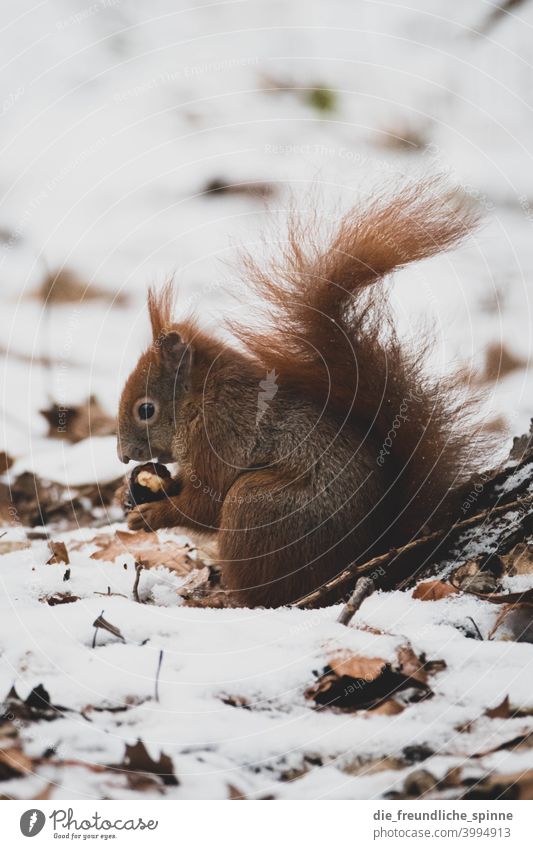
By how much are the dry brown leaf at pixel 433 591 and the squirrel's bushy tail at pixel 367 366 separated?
0.10 metres

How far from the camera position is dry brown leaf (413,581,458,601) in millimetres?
1052

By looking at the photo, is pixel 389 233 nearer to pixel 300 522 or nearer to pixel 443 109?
pixel 443 109

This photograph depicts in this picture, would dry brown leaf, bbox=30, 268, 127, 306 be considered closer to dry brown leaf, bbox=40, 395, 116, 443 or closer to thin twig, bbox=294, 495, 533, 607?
dry brown leaf, bbox=40, 395, 116, 443

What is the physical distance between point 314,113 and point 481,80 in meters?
0.27

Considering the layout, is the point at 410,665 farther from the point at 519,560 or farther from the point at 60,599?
the point at 60,599

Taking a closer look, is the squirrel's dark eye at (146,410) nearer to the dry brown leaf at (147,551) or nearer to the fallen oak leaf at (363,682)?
the dry brown leaf at (147,551)

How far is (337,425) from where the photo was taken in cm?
120

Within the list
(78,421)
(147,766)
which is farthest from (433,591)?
(78,421)

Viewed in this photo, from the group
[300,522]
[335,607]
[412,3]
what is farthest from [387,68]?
[335,607]

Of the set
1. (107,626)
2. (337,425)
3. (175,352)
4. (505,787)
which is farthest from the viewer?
(175,352)

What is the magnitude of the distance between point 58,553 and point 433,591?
0.71 meters

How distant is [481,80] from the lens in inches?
45.9

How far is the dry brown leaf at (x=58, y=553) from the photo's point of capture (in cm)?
135

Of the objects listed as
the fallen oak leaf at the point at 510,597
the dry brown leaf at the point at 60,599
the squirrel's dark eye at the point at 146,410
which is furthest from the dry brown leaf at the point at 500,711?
the squirrel's dark eye at the point at 146,410
